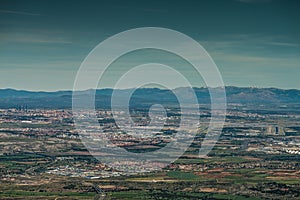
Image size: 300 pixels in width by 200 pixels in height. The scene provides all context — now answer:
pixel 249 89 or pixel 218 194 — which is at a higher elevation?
pixel 249 89

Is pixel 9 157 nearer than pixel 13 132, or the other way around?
pixel 9 157

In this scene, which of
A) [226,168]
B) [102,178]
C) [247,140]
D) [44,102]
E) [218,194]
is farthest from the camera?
[44,102]

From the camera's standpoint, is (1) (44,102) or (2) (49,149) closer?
(2) (49,149)

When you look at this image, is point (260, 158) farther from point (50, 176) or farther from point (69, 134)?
point (69, 134)

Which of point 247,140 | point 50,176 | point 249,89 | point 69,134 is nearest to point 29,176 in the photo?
point 50,176

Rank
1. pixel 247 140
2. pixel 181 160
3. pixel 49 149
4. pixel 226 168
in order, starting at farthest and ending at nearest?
1. pixel 247 140
2. pixel 49 149
3. pixel 181 160
4. pixel 226 168

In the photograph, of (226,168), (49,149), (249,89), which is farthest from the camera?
(249,89)

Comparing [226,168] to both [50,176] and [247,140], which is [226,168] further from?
[247,140]

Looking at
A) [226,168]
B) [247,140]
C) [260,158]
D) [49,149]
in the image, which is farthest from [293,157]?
[49,149]

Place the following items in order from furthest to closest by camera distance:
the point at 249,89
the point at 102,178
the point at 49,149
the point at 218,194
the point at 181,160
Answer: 1. the point at 249,89
2. the point at 49,149
3. the point at 181,160
4. the point at 102,178
5. the point at 218,194
